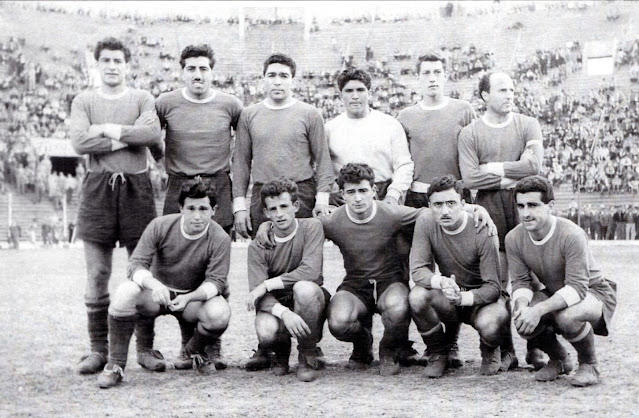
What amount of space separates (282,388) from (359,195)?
1.43 meters

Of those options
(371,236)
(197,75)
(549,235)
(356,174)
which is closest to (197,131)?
(197,75)

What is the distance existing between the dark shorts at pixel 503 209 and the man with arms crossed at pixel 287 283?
1.35 metres

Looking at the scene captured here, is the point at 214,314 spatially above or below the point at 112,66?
below

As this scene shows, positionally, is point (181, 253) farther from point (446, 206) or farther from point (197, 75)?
point (446, 206)

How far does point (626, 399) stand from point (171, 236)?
10.3ft

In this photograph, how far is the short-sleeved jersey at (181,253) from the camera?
5477 mm

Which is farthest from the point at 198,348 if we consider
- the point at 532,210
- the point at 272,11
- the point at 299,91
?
the point at 272,11

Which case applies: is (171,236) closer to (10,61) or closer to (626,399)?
(626,399)

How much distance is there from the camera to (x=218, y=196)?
20.1 ft

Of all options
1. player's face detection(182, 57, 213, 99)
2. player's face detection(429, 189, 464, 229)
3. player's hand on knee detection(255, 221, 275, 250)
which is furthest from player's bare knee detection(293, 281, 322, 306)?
player's face detection(182, 57, 213, 99)

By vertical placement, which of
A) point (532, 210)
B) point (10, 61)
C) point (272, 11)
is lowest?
point (532, 210)

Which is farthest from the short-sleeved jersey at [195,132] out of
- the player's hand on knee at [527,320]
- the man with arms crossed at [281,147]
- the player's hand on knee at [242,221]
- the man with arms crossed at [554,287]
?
the player's hand on knee at [527,320]

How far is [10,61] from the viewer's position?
114ft

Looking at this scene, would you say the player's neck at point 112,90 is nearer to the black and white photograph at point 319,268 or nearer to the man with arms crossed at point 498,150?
the black and white photograph at point 319,268
